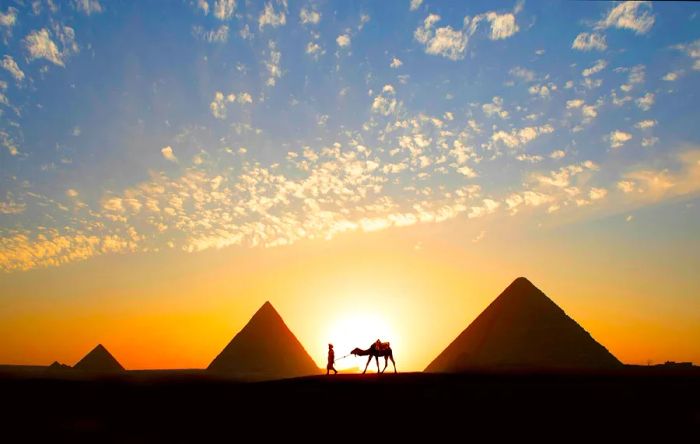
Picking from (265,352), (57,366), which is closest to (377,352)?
(265,352)

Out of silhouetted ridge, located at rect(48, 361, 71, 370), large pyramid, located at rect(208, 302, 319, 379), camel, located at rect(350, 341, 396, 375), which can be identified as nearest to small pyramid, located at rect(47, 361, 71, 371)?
silhouetted ridge, located at rect(48, 361, 71, 370)

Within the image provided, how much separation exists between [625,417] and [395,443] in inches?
155

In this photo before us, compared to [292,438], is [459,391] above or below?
above

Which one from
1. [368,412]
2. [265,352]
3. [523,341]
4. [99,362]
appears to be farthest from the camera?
[99,362]

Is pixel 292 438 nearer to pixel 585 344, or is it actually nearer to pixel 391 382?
pixel 391 382

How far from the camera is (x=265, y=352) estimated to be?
48.6 m

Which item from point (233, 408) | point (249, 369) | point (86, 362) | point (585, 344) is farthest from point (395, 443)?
point (86, 362)

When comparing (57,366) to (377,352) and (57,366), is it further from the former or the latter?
(377,352)

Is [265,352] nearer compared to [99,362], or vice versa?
[265,352]

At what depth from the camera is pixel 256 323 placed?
50.2 m

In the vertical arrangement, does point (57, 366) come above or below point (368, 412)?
above

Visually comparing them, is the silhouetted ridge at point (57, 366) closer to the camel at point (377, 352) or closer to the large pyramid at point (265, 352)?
the large pyramid at point (265, 352)

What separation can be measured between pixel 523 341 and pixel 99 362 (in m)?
49.6

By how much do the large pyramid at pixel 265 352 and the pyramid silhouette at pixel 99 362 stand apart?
16631 millimetres
